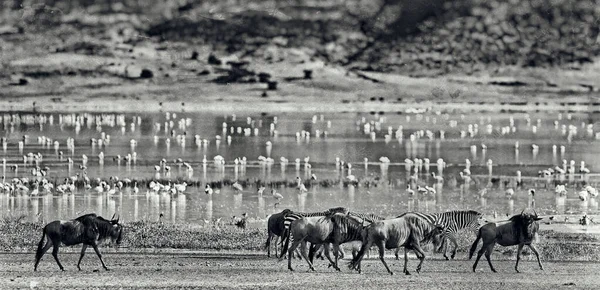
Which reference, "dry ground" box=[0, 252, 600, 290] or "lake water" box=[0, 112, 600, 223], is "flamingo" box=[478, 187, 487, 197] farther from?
"dry ground" box=[0, 252, 600, 290]

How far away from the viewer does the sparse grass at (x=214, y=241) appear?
28859 mm

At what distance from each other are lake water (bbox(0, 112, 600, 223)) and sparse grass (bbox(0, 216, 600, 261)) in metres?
7.71

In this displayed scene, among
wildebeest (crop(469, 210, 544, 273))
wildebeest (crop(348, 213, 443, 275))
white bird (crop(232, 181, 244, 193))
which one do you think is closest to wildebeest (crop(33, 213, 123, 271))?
wildebeest (crop(348, 213, 443, 275))

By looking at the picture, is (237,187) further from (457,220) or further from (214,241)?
(457,220)

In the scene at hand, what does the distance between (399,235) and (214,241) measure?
6827mm

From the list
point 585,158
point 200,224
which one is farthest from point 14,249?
point 585,158

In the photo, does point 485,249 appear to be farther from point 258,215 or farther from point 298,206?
point 298,206

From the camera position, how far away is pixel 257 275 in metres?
24.5

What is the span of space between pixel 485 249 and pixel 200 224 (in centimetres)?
1473

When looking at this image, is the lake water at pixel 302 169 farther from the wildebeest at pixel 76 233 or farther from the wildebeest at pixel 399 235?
the wildebeest at pixel 399 235

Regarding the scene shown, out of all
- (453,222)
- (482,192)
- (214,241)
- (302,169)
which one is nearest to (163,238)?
(214,241)

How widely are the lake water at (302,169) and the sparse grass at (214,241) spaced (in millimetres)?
7708

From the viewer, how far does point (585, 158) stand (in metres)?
88.7

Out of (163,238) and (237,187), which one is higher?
(237,187)
